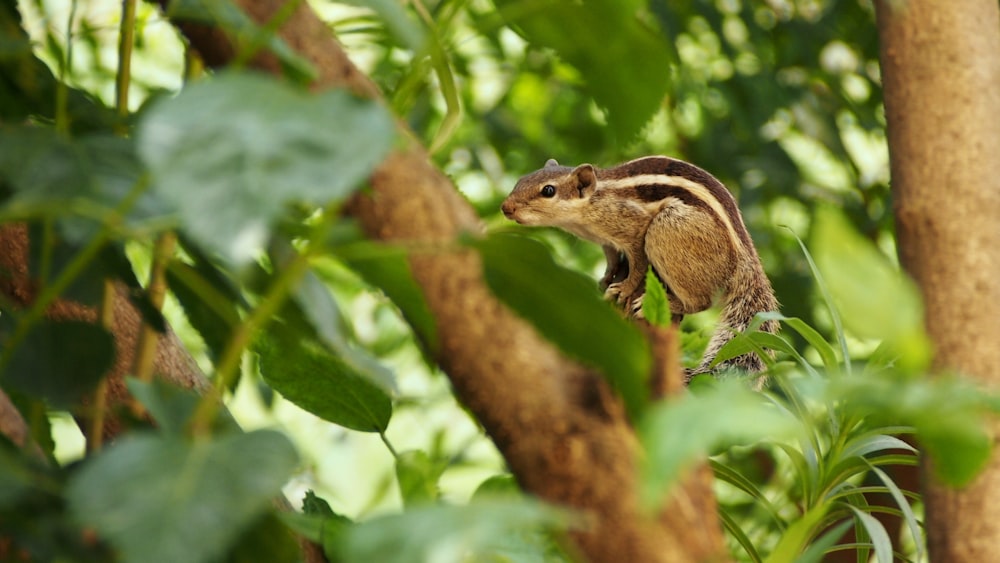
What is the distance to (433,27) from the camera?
585mm

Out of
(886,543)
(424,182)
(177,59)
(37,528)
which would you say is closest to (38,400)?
(37,528)

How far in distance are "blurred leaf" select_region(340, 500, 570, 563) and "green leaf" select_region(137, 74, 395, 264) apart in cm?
11

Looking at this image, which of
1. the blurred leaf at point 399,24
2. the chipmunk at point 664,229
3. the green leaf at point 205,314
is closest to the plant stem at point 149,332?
the green leaf at point 205,314

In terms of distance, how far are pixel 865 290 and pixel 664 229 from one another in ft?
4.87

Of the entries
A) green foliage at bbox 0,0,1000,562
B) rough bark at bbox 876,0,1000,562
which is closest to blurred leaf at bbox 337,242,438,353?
green foliage at bbox 0,0,1000,562

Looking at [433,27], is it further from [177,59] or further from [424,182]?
[177,59]

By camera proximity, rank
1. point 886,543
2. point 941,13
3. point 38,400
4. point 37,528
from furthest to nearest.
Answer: point 941,13, point 886,543, point 38,400, point 37,528

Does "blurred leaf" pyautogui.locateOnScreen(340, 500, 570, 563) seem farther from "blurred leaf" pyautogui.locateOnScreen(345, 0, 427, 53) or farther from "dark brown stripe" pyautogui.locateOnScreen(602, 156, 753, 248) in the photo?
"dark brown stripe" pyautogui.locateOnScreen(602, 156, 753, 248)

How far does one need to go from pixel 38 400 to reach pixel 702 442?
396 mm

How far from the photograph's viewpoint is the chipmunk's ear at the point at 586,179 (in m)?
2.22

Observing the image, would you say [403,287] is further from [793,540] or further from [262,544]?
[793,540]

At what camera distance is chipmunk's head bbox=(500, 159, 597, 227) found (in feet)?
7.22

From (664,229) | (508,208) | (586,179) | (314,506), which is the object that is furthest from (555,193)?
(314,506)

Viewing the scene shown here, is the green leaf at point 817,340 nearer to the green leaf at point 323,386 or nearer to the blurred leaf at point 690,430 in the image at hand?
the green leaf at point 323,386
